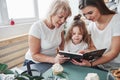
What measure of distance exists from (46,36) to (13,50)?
0.91m

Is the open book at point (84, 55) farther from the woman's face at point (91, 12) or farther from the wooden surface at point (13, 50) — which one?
the wooden surface at point (13, 50)

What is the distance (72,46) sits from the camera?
1.58 m

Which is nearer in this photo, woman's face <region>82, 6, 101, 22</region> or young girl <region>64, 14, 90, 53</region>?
woman's face <region>82, 6, 101, 22</region>

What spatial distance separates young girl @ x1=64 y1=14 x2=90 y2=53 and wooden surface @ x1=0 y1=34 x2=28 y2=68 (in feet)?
2.63

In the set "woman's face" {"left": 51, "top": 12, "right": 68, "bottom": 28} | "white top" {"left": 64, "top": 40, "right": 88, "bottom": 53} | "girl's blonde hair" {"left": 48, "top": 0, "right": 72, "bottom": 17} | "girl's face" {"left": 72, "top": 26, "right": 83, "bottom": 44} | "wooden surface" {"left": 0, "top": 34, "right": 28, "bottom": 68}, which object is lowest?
"wooden surface" {"left": 0, "top": 34, "right": 28, "bottom": 68}

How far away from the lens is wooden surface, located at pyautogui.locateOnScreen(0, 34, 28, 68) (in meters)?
2.03

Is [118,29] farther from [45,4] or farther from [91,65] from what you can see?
[45,4]

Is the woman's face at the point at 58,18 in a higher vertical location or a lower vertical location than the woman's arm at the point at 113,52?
higher

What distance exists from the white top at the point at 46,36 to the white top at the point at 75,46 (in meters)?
0.11

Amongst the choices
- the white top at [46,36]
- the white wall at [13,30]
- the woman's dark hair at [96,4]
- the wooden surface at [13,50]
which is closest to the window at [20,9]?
the white wall at [13,30]

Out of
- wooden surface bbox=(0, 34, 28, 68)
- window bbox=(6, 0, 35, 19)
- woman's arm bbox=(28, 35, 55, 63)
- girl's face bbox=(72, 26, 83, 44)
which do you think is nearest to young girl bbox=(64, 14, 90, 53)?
girl's face bbox=(72, 26, 83, 44)

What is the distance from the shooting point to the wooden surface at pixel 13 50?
2031 mm

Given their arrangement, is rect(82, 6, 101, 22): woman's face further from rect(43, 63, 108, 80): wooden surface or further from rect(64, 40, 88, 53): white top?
rect(43, 63, 108, 80): wooden surface

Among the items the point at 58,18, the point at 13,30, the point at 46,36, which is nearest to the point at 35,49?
the point at 46,36
